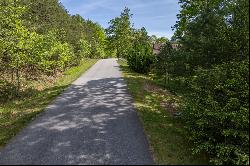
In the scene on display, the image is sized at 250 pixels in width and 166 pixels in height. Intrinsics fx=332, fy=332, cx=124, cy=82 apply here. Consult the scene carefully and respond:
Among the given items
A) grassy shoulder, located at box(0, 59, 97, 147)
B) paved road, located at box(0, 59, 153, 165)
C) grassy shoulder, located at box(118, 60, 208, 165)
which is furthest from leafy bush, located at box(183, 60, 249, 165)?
grassy shoulder, located at box(0, 59, 97, 147)

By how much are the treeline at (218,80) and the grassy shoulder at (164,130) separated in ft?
1.43

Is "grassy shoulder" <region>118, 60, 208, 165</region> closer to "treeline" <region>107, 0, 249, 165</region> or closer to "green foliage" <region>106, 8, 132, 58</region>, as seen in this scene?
"treeline" <region>107, 0, 249, 165</region>

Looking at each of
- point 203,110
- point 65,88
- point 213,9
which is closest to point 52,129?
point 203,110

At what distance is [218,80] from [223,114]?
4.52 ft

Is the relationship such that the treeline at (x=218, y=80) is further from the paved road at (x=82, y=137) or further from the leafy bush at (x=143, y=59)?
the leafy bush at (x=143, y=59)

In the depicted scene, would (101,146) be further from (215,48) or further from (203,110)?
Result: (215,48)

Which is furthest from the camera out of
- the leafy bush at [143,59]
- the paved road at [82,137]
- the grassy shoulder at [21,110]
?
the leafy bush at [143,59]

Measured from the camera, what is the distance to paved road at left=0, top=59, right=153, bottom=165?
10328mm

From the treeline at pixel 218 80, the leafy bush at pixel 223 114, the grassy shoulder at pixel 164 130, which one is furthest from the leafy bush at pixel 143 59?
the leafy bush at pixel 223 114

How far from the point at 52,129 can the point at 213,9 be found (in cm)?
831

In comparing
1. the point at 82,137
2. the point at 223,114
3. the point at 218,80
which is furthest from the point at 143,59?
the point at 223,114

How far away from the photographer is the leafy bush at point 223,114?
32.2ft

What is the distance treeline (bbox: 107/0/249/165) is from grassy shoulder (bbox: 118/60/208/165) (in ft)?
1.43

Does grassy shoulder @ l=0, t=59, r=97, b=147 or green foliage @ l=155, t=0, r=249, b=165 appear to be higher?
green foliage @ l=155, t=0, r=249, b=165
